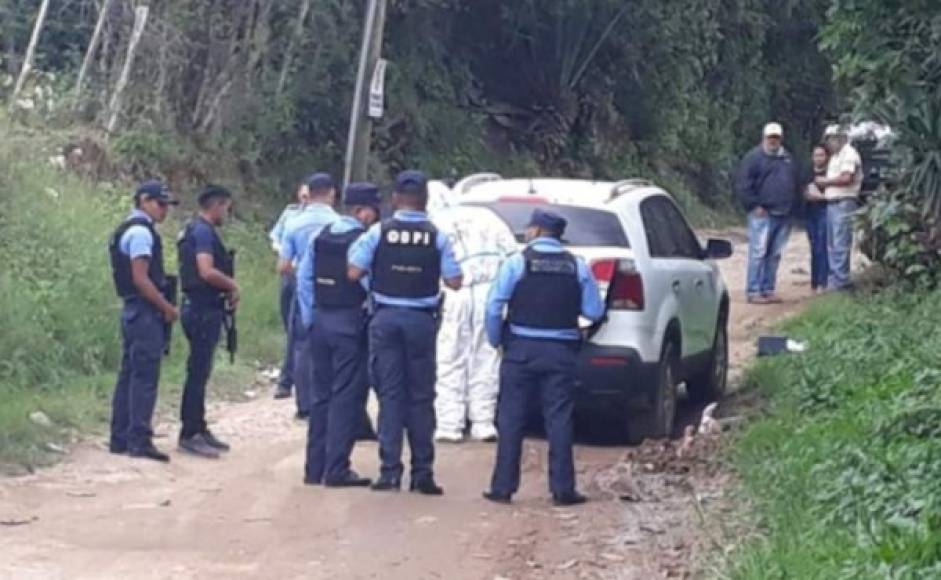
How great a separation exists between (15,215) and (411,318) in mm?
6157

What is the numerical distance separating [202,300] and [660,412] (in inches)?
125

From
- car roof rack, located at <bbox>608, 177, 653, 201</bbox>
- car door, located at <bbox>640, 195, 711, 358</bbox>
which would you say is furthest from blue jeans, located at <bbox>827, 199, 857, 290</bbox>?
car roof rack, located at <bbox>608, 177, 653, 201</bbox>

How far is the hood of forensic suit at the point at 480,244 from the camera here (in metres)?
13.1

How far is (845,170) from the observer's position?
20.4 m

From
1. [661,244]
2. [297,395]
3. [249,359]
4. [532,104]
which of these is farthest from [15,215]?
[532,104]

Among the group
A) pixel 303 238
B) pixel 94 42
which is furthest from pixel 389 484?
pixel 94 42

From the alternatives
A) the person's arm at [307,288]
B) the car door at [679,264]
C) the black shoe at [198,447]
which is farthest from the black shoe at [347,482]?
the car door at [679,264]

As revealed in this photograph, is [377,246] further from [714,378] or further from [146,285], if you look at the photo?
[714,378]

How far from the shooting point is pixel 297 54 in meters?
23.0

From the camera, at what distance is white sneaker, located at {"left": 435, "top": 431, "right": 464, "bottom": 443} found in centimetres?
1328

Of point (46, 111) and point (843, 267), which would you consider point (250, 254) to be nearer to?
point (46, 111)

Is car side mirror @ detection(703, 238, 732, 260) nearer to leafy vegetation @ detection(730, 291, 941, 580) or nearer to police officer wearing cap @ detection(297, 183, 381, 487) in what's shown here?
leafy vegetation @ detection(730, 291, 941, 580)

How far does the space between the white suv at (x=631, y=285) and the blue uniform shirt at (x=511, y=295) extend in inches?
50.0

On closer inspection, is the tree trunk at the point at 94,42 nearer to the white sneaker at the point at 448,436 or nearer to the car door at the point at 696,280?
the car door at the point at 696,280
